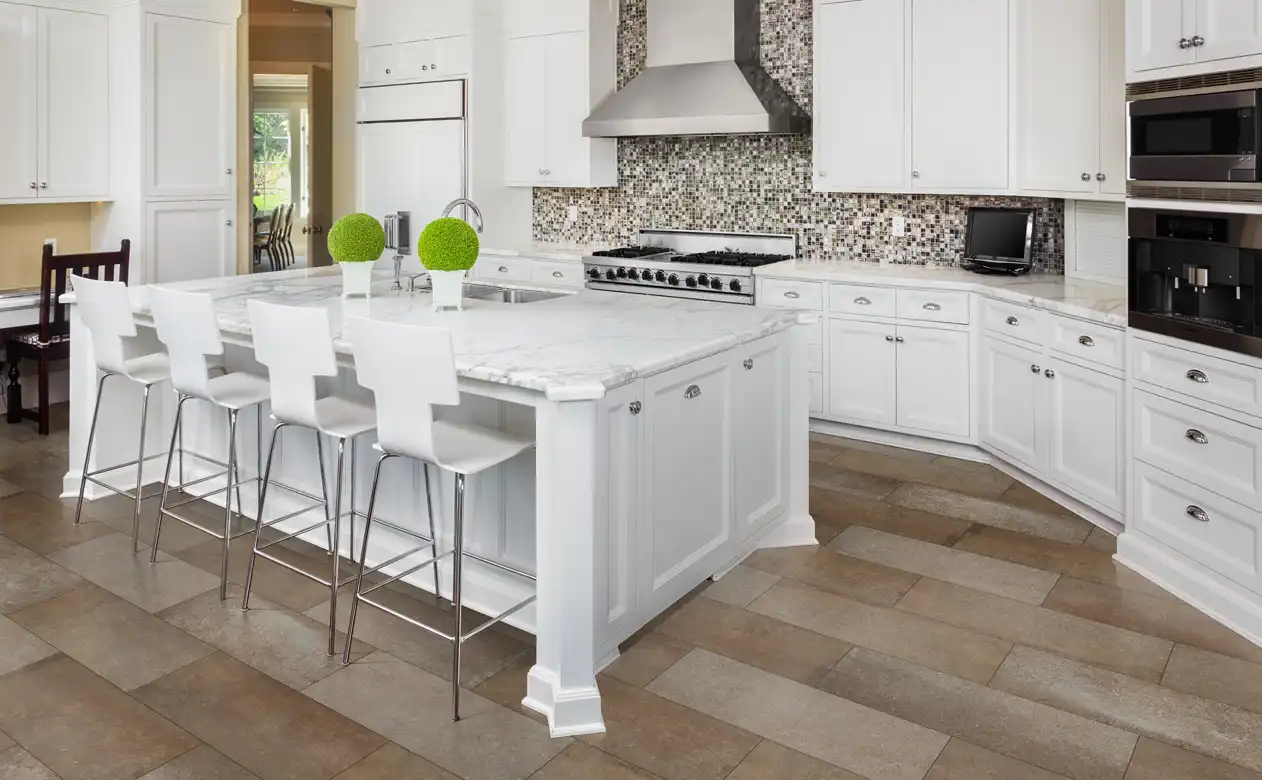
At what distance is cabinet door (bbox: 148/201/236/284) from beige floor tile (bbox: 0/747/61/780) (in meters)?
4.14

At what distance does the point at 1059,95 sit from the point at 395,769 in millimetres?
3912

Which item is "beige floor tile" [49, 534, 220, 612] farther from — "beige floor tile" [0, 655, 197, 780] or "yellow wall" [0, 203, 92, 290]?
"yellow wall" [0, 203, 92, 290]

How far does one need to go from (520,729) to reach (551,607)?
31 cm

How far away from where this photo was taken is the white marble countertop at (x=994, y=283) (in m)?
3.92

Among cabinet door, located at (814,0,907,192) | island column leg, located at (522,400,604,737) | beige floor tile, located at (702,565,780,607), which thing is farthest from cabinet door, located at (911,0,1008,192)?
island column leg, located at (522,400,604,737)

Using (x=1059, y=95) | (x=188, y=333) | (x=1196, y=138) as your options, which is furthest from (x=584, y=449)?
(x=1059, y=95)

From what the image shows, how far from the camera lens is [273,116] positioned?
7.37 metres

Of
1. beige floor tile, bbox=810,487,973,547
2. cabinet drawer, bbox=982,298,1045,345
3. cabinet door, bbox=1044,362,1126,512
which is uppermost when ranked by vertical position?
cabinet drawer, bbox=982,298,1045,345

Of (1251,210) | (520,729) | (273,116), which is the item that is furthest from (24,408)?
(1251,210)

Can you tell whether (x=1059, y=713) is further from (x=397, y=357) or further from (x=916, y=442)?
(x=916, y=442)

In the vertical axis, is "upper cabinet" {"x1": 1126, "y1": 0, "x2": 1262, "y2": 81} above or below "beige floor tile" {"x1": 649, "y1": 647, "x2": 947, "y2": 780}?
above

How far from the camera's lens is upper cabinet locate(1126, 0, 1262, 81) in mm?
2910

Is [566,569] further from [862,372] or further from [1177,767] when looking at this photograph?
[862,372]

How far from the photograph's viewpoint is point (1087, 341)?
390 centimetres
